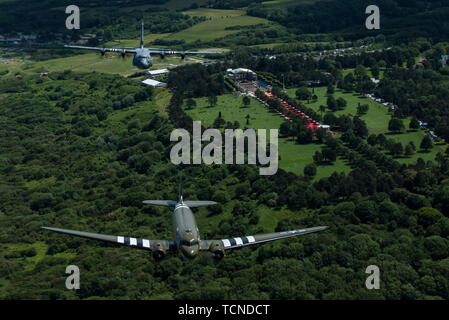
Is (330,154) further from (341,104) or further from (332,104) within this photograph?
(341,104)

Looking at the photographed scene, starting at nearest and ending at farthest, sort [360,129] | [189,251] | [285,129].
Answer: [189,251] < [360,129] < [285,129]

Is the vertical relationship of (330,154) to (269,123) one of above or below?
→ below

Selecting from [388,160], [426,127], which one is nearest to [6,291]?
[388,160]

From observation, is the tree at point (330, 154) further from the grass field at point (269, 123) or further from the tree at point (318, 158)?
the grass field at point (269, 123)

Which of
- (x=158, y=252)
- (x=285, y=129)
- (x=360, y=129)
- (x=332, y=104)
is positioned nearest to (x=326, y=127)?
(x=360, y=129)

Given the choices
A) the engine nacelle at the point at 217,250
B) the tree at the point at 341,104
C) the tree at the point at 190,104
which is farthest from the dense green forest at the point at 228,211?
the engine nacelle at the point at 217,250

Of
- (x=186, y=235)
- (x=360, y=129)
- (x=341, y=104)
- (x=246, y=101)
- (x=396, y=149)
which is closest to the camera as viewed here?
(x=186, y=235)
